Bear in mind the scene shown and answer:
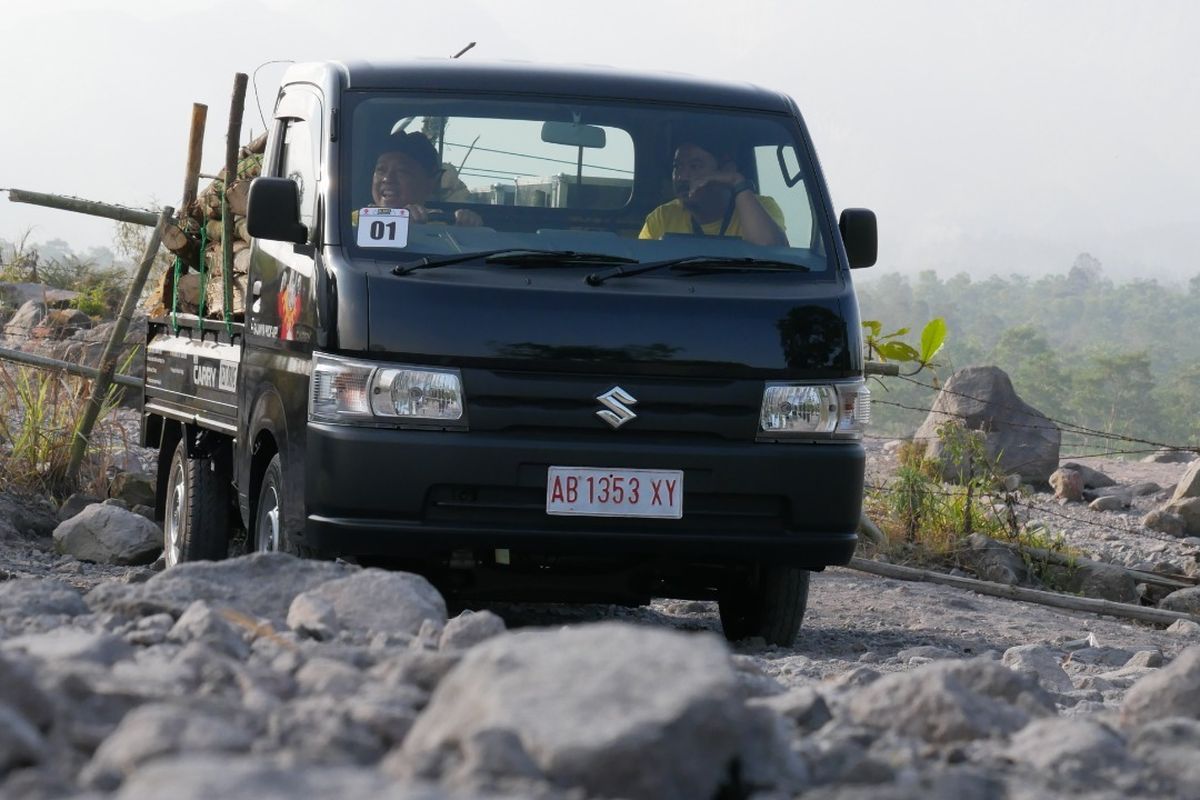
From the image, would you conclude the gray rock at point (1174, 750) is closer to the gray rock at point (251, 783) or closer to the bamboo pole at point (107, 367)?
the gray rock at point (251, 783)

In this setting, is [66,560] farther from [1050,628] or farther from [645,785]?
[645,785]

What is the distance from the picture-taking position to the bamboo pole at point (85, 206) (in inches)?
485

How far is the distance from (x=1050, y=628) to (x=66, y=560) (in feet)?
15.9

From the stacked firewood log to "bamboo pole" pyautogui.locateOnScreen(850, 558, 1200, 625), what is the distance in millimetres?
3674

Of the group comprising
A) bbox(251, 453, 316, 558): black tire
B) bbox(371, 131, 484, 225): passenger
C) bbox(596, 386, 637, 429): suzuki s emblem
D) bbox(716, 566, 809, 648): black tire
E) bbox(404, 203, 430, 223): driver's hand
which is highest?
bbox(371, 131, 484, 225): passenger

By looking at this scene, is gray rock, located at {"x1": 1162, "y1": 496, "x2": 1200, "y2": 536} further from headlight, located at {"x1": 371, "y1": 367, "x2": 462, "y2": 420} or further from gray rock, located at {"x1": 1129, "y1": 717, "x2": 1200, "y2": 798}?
gray rock, located at {"x1": 1129, "y1": 717, "x2": 1200, "y2": 798}

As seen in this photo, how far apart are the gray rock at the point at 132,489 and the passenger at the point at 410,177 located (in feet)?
16.6

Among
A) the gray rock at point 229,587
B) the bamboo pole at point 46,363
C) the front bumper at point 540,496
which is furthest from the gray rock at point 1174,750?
the bamboo pole at point 46,363

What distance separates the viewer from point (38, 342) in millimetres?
13617

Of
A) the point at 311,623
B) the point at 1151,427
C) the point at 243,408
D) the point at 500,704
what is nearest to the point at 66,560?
the point at 243,408

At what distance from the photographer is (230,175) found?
31.5ft

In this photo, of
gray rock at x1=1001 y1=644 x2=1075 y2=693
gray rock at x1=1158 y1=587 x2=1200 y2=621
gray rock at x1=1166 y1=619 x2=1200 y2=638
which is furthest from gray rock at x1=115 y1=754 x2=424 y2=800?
gray rock at x1=1158 y1=587 x2=1200 y2=621

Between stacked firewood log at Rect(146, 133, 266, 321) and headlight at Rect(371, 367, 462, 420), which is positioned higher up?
stacked firewood log at Rect(146, 133, 266, 321)

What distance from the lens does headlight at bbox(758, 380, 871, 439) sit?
248 inches
